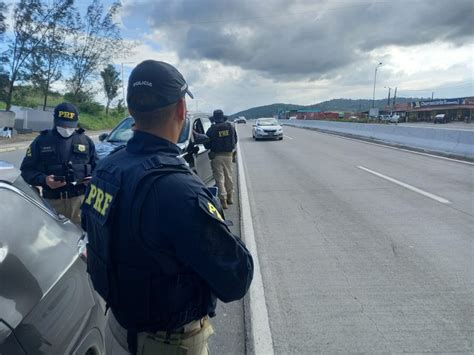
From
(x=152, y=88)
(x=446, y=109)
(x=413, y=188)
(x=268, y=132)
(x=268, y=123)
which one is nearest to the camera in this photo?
(x=152, y=88)

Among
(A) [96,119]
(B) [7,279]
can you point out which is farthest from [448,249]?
(A) [96,119]

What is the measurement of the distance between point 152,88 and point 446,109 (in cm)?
8149

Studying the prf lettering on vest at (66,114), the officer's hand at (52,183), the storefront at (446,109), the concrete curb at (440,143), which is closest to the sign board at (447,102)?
the storefront at (446,109)

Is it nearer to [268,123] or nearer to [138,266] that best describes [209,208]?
[138,266]

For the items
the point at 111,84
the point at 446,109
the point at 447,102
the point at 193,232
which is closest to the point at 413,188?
the point at 193,232

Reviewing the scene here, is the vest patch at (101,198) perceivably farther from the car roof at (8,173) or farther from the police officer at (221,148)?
the police officer at (221,148)

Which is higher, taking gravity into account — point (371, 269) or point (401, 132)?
point (401, 132)

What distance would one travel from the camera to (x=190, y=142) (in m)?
7.47

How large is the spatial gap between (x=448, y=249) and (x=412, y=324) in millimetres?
2140

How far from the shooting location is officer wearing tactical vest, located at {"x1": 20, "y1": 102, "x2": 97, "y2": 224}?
417cm

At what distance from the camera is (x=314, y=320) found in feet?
11.5

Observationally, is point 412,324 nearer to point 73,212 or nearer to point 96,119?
point 73,212

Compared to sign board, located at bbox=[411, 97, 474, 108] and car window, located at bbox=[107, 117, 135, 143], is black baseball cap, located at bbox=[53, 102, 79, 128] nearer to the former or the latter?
car window, located at bbox=[107, 117, 135, 143]

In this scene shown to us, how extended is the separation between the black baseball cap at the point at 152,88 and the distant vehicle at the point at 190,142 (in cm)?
537
